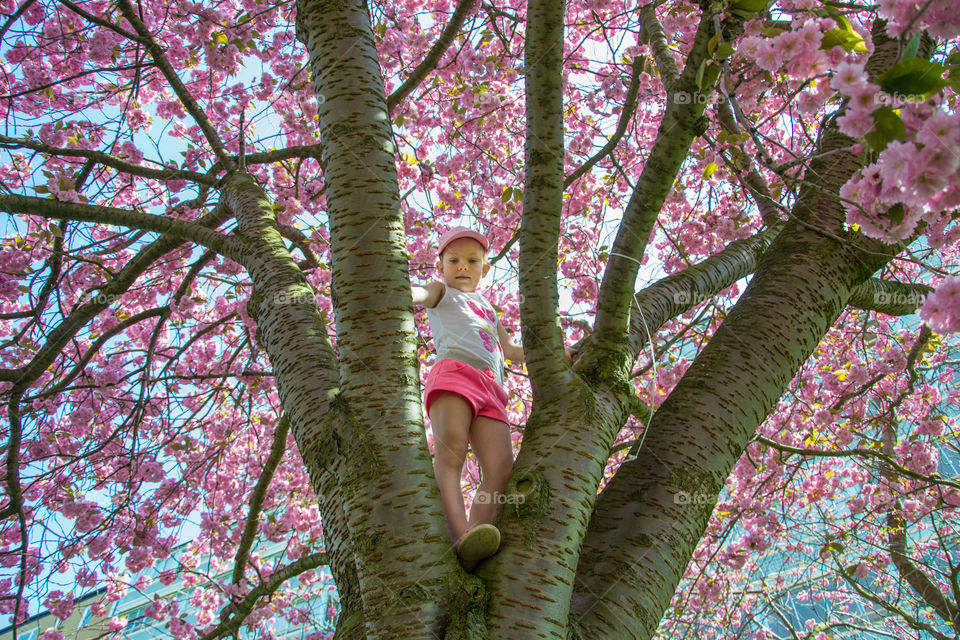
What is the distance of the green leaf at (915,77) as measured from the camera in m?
0.96

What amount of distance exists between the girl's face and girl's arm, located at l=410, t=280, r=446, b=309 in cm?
14

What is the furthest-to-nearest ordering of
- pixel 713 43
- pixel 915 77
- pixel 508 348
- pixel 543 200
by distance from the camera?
pixel 508 348, pixel 543 200, pixel 713 43, pixel 915 77

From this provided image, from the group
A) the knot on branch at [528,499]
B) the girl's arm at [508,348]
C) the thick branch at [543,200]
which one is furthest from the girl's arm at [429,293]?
the knot on branch at [528,499]

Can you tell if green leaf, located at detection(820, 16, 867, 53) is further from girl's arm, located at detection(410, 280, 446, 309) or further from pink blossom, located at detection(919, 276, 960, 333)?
girl's arm, located at detection(410, 280, 446, 309)

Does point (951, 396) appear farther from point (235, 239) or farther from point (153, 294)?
point (153, 294)

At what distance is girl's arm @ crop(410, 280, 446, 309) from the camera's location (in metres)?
2.41

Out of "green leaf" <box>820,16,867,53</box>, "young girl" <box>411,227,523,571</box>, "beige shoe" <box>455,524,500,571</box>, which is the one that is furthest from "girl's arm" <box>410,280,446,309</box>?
"green leaf" <box>820,16,867,53</box>

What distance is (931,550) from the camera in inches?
243

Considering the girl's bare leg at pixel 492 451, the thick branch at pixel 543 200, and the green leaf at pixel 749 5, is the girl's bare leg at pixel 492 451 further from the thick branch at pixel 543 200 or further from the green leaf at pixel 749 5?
the green leaf at pixel 749 5

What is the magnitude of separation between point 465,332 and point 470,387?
0.37 m

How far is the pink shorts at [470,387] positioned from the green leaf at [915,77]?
4.90 ft

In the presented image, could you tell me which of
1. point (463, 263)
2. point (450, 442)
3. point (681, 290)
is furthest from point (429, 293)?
point (681, 290)

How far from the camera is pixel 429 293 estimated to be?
253 centimetres

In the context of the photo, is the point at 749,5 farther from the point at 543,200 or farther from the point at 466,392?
the point at 466,392
